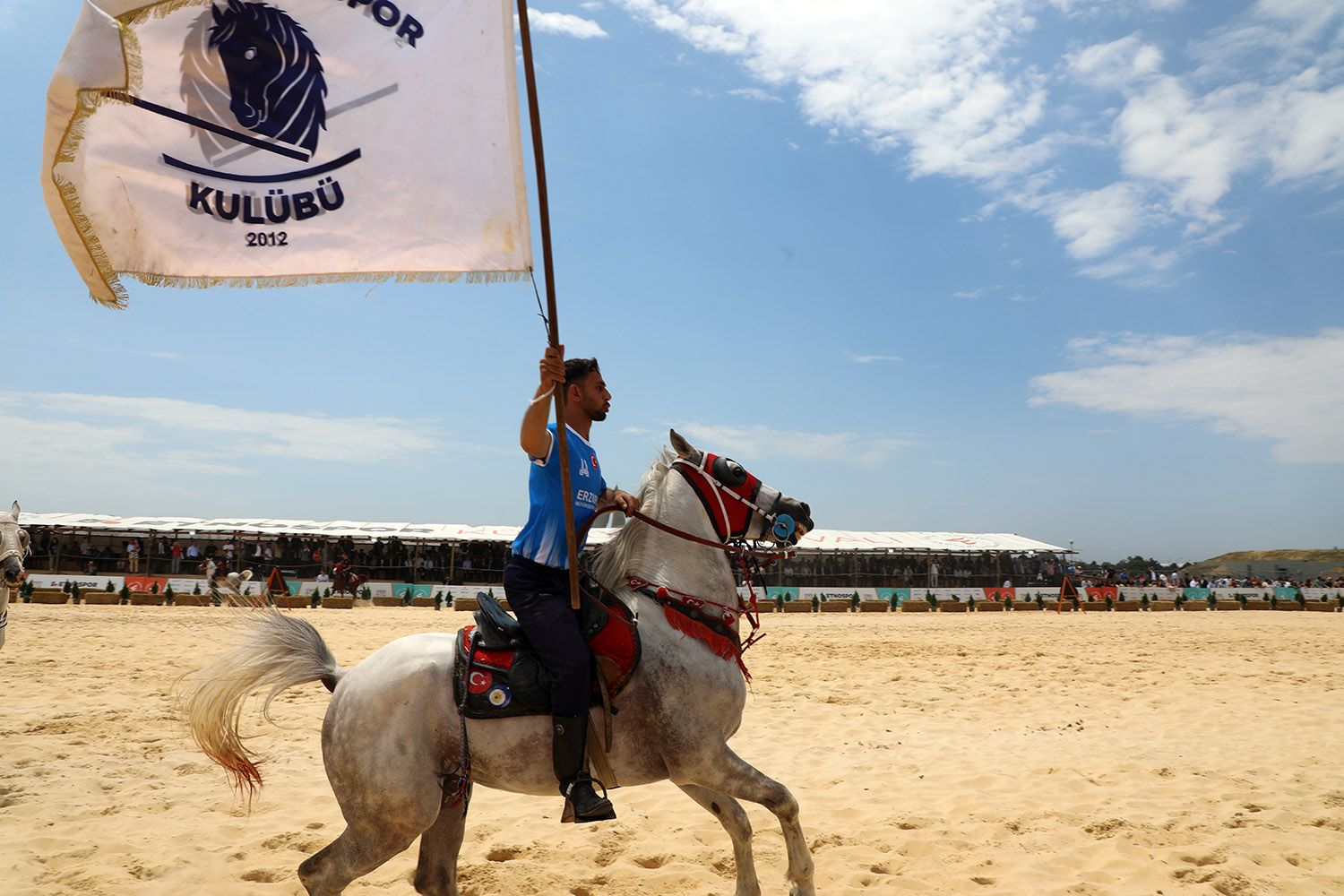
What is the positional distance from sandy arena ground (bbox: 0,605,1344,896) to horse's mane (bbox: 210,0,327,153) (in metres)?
3.20

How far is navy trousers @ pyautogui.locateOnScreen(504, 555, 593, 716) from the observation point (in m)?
3.58

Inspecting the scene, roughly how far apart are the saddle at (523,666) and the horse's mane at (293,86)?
2301mm

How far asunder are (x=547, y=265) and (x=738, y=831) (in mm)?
2977

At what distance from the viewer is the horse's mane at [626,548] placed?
408 cm

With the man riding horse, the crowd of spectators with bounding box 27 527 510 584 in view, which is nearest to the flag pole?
the man riding horse

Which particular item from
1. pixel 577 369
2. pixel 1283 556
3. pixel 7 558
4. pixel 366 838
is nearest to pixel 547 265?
pixel 577 369

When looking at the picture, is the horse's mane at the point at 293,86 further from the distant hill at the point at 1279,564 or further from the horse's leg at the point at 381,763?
the distant hill at the point at 1279,564

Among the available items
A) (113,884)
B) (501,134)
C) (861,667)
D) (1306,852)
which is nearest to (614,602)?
(501,134)

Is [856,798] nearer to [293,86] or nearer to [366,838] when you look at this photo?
[366,838]

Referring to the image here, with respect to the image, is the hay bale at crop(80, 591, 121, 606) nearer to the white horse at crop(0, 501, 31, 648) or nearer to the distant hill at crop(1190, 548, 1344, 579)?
the white horse at crop(0, 501, 31, 648)

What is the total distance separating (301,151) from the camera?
3.48m

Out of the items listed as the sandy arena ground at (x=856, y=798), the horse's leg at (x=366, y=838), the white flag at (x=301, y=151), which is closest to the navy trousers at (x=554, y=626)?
the horse's leg at (x=366, y=838)

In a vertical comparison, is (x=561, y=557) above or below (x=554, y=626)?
above

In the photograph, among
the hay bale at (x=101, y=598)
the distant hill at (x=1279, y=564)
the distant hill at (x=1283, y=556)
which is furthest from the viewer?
the distant hill at (x=1283, y=556)
